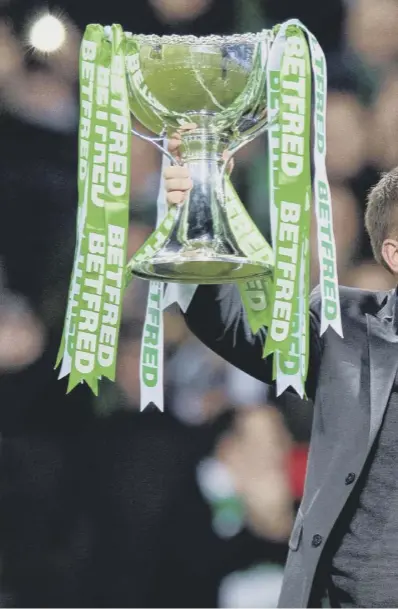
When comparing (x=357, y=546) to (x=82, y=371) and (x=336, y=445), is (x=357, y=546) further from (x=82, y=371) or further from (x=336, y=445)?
(x=82, y=371)

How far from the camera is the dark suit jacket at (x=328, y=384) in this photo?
1840 millimetres

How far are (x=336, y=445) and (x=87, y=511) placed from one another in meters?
0.72

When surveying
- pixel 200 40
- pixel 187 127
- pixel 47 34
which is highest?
pixel 47 34

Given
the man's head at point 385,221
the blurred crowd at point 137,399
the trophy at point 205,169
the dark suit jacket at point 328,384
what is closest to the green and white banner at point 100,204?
the trophy at point 205,169

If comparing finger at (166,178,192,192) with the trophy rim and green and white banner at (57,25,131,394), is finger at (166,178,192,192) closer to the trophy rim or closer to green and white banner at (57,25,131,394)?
green and white banner at (57,25,131,394)

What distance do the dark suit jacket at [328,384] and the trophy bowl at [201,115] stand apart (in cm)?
14

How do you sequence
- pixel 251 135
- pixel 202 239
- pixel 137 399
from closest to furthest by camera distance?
pixel 202 239, pixel 251 135, pixel 137 399

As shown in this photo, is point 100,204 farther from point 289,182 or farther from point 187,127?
point 289,182

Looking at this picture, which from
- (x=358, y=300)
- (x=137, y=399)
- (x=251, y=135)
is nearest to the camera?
(x=251, y=135)

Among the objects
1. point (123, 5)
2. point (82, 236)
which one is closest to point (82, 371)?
point (82, 236)

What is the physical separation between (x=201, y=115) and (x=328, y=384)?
527 millimetres

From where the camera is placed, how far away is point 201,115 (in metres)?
1.72

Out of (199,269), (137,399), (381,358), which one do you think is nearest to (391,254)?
(381,358)

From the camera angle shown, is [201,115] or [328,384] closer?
[201,115]
